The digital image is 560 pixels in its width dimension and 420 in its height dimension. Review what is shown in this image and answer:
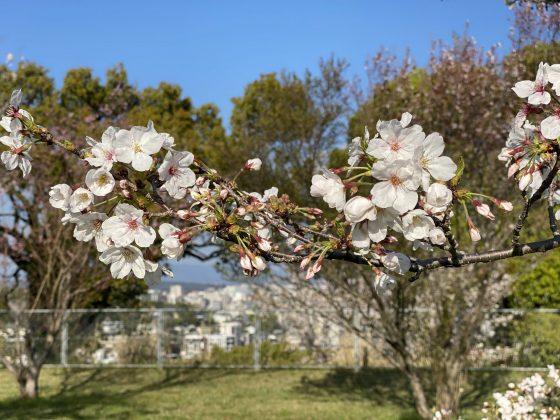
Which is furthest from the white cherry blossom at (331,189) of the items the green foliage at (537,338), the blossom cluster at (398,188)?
the green foliage at (537,338)

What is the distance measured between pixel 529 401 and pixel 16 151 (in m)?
3.90

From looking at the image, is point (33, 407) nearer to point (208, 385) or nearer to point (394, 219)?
point (208, 385)

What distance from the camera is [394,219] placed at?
170cm

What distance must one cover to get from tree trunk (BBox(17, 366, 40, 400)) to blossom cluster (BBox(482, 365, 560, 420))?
23.3 feet

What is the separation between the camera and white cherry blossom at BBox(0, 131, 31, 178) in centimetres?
203

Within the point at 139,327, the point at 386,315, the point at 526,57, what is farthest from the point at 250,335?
the point at 526,57

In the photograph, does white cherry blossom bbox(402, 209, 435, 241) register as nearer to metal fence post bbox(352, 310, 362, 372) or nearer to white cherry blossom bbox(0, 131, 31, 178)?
white cherry blossom bbox(0, 131, 31, 178)

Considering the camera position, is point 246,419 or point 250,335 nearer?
point 246,419

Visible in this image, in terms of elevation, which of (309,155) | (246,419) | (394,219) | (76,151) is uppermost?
(309,155)

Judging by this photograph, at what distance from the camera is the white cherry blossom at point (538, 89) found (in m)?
1.87

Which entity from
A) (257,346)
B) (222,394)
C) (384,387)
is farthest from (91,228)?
(257,346)

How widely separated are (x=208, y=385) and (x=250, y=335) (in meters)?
3.08

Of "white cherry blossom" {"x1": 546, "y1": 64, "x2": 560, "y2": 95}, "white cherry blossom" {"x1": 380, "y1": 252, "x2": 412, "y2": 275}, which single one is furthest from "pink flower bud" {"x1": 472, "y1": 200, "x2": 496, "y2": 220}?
"white cherry blossom" {"x1": 546, "y1": 64, "x2": 560, "y2": 95}

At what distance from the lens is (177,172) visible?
6.44ft
